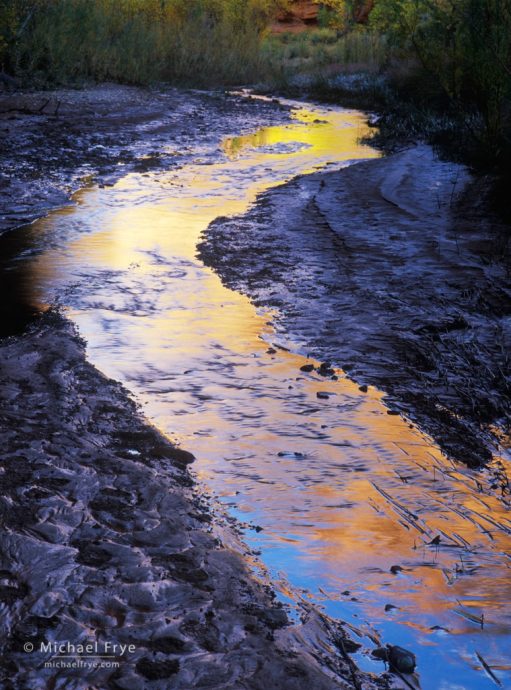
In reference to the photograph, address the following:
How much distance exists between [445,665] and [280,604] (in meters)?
0.52

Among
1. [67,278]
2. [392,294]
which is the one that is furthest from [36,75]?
[392,294]

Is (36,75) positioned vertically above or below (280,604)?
above

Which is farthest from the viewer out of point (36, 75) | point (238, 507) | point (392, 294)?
point (36, 75)

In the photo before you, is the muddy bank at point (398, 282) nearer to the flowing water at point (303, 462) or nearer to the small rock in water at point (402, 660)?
the flowing water at point (303, 462)

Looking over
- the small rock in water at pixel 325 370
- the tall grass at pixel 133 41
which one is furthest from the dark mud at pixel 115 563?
the tall grass at pixel 133 41

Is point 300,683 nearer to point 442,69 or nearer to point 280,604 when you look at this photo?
point 280,604

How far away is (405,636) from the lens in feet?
7.97

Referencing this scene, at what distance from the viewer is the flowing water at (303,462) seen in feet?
8.35

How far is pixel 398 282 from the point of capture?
20.3 feet

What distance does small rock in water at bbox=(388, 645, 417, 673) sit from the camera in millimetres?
2275

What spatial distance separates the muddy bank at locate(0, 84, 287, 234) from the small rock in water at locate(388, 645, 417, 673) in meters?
6.34

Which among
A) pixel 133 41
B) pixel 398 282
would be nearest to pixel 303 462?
pixel 398 282

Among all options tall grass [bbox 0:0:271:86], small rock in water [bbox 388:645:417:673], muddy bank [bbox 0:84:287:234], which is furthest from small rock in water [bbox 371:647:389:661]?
tall grass [bbox 0:0:271:86]

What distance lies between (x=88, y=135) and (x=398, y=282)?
25.1ft
